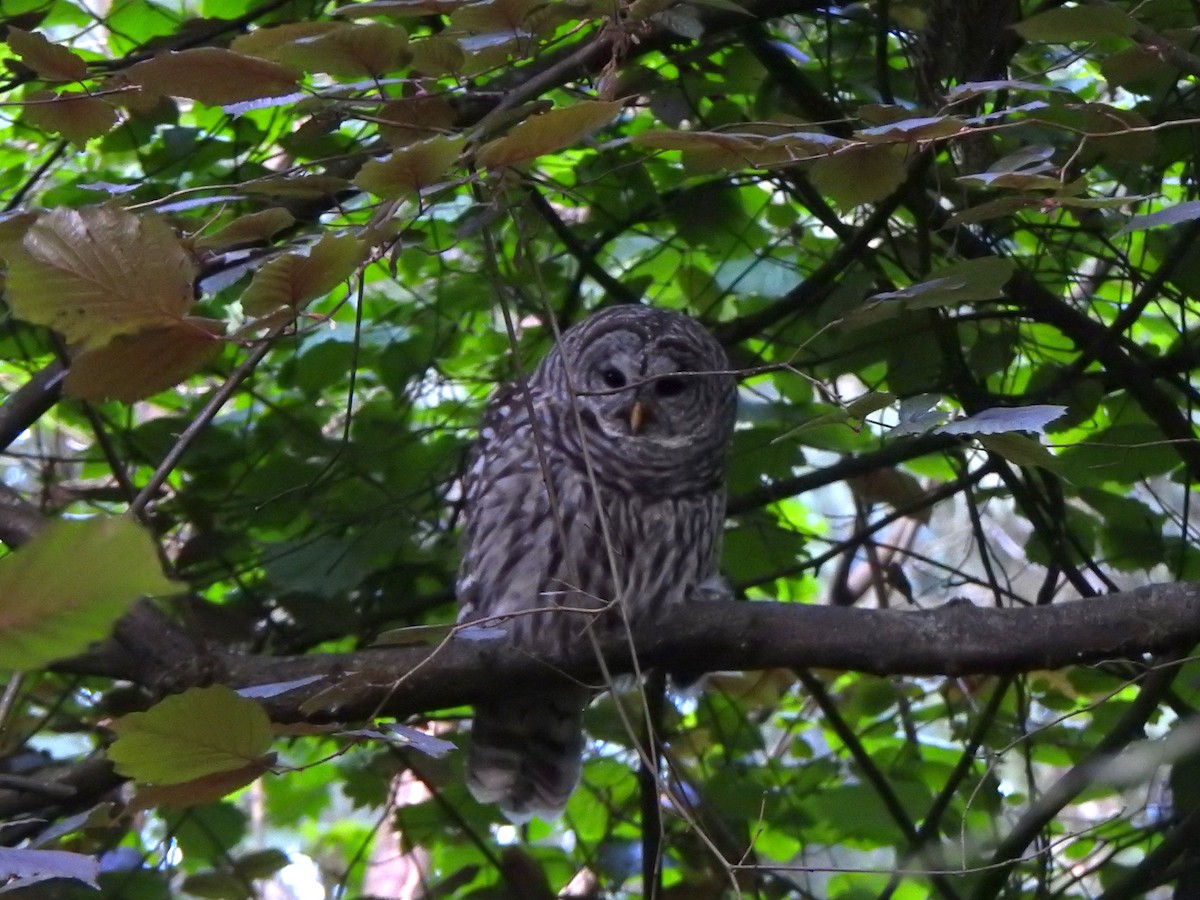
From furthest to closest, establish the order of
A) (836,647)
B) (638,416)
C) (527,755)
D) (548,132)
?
(527,755), (638,416), (836,647), (548,132)

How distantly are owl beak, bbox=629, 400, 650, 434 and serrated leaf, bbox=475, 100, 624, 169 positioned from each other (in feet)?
5.50

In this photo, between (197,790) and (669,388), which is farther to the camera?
(669,388)

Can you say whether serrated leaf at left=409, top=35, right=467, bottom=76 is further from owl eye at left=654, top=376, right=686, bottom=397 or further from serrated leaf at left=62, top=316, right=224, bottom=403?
owl eye at left=654, top=376, right=686, bottom=397

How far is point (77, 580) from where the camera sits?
0.57 meters

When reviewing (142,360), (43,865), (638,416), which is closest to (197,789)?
(43,865)

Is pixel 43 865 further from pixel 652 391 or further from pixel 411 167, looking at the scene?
pixel 652 391

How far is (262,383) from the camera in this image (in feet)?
10.9

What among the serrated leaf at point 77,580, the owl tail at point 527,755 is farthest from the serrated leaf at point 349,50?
the owl tail at point 527,755

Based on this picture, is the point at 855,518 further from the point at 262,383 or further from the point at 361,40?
the point at 361,40

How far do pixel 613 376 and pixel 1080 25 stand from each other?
1.52 metres

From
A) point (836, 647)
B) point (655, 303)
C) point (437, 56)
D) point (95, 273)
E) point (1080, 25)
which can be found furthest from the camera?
point (655, 303)

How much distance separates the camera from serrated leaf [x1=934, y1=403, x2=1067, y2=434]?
1255 mm

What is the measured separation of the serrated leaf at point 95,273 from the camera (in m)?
1.11

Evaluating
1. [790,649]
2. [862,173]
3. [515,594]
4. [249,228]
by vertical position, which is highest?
[862,173]
